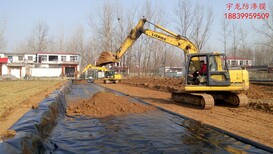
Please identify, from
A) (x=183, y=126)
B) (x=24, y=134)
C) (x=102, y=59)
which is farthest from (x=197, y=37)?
(x=24, y=134)

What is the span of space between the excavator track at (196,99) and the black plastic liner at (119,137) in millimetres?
2535

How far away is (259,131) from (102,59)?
50.9 feet

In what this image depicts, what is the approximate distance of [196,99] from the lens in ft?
41.3

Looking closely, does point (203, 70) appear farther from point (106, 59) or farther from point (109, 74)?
point (109, 74)

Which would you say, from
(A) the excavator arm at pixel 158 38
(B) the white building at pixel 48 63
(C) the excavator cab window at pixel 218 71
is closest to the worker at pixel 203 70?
(C) the excavator cab window at pixel 218 71

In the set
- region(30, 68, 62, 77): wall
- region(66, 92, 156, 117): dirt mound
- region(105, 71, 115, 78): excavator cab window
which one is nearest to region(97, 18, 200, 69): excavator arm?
region(66, 92, 156, 117): dirt mound

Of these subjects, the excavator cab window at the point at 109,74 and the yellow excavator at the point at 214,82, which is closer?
the yellow excavator at the point at 214,82

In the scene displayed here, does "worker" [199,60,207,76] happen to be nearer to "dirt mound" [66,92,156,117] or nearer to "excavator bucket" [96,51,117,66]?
"dirt mound" [66,92,156,117]

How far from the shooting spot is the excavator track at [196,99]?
1160cm

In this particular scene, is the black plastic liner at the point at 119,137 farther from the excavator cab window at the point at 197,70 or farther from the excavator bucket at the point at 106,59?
the excavator bucket at the point at 106,59

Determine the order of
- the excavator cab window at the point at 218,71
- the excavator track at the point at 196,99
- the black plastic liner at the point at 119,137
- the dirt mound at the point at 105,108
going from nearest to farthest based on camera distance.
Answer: the black plastic liner at the point at 119,137 → the dirt mound at the point at 105,108 → the excavator track at the point at 196,99 → the excavator cab window at the point at 218,71

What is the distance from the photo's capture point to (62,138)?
6.95 meters

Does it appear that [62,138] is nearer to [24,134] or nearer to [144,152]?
[24,134]

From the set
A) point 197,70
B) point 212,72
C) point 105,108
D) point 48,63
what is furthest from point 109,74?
A: point 48,63
